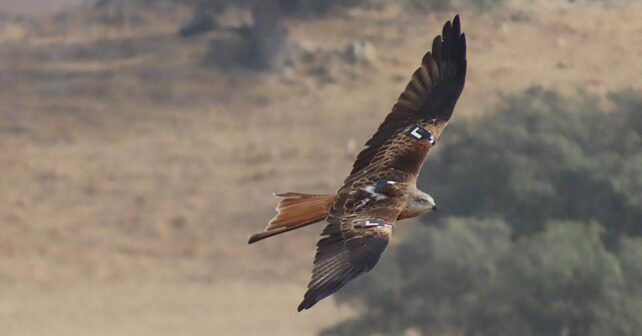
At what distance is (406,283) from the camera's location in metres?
22.3

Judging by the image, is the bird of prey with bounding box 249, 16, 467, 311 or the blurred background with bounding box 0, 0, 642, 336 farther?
the blurred background with bounding box 0, 0, 642, 336

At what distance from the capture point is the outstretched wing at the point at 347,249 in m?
8.19

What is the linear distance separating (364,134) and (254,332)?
805 cm

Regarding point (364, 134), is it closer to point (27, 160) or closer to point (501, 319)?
point (27, 160)

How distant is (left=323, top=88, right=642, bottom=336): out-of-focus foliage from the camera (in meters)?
21.2

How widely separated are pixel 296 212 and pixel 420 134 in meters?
1.14

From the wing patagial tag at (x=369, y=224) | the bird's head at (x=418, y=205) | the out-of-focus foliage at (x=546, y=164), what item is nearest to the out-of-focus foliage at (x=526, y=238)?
the out-of-focus foliage at (x=546, y=164)

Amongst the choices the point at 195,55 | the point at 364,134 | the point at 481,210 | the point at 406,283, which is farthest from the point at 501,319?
the point at 195,55

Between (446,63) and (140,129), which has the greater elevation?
(446,63)

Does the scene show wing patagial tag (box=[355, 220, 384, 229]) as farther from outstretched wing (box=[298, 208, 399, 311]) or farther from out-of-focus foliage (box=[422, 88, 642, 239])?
out-of-focus foliage (box=[422, 88, 642, 239])

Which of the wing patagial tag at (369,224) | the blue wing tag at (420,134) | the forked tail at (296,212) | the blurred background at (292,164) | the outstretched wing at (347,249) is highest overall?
the blue wing tag at (420,134)

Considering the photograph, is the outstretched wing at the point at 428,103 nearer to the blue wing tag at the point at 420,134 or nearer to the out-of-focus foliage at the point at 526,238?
the blue wing tag at the point at 420,134

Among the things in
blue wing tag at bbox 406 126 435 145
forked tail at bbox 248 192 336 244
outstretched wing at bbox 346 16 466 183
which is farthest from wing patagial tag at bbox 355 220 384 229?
blue wing tag at bbox 406 126 435 145

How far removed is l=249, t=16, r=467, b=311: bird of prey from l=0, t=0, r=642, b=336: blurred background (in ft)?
37.4
